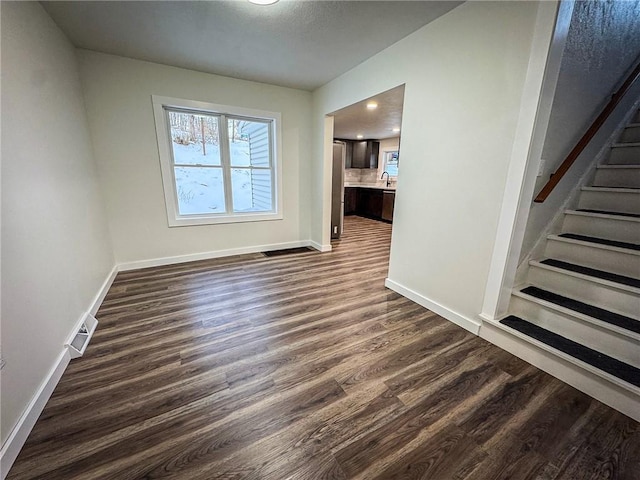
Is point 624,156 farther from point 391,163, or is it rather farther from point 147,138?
point 391,163

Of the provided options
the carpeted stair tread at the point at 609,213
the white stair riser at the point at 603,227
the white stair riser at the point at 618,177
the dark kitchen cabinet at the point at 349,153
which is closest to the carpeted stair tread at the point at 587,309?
the white stair riser at the point at 603,227

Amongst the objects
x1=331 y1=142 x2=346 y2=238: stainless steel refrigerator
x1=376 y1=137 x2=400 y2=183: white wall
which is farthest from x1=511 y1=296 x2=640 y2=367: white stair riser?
x1=376 y1=137 x2=400 y2=183: white wall

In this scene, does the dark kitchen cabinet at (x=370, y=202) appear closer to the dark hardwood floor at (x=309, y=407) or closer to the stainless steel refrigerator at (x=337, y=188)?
the stainless steel refrigerator at (x=337, y=188)

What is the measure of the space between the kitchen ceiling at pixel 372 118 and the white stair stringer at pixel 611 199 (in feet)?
6.35

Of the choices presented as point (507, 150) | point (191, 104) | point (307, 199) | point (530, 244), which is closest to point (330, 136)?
point (307, 199)

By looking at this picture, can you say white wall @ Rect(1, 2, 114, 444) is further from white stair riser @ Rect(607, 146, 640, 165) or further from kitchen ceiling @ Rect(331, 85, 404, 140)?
white stair riser @ Rect(607, 146, 640, 165)

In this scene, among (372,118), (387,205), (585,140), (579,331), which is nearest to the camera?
(579,331)

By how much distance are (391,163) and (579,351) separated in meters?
6.59

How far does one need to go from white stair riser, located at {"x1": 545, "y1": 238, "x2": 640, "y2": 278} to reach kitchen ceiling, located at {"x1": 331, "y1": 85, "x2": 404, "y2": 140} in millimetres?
1961

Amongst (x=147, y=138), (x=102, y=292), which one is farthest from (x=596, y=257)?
(x=147, y=138)

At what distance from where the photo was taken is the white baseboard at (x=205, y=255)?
329 cm

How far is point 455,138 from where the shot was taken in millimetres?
1992

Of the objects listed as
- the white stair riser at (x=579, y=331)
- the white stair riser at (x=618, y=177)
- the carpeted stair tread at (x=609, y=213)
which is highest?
the white stair riser at (x=618, y=177)

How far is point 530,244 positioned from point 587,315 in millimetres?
622
